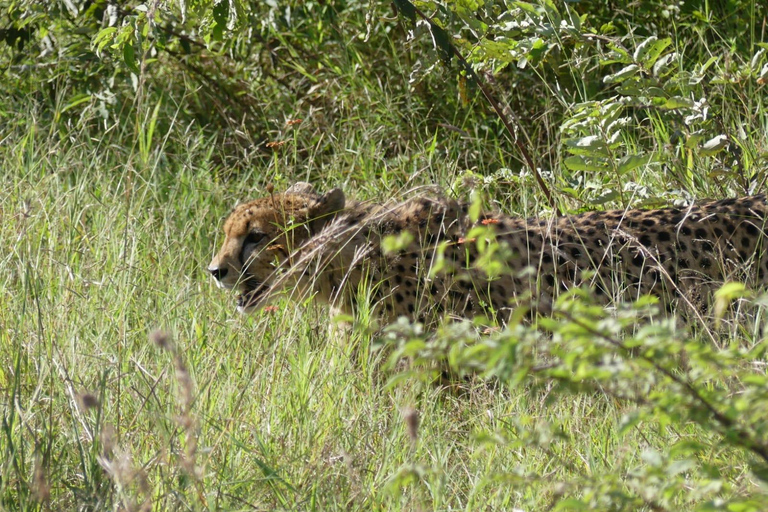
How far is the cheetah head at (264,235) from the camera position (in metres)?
3.87

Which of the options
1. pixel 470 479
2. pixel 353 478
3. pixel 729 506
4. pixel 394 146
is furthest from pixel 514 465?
pixel 394 146

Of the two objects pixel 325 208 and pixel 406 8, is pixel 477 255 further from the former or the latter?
pixel 406 8

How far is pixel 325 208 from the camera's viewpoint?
399 cm

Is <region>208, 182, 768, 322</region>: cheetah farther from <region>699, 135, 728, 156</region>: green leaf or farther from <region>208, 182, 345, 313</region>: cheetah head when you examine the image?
<region>699, 135, 728, 156</region>: green leaf

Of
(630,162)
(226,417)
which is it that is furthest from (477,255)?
(226,417)

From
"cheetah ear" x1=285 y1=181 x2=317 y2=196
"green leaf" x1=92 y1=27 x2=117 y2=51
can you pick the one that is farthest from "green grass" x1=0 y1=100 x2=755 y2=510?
"green leaf" x1=92 y1=27 x2=117 y2=51

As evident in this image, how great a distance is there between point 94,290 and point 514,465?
153cm

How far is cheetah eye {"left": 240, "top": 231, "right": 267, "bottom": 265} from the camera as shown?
3.92m

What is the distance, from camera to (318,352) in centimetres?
348

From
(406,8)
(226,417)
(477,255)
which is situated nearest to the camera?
(226,417)

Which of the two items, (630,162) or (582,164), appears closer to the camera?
(630,162)

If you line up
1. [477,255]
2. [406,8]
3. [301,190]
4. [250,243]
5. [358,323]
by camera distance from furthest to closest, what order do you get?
[301,190], [250,243], [477,255], [406,8], [358,323]

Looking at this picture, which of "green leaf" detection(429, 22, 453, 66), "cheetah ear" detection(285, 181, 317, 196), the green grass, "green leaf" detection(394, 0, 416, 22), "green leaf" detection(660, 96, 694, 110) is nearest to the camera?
the green grass

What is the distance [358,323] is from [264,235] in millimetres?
1940
